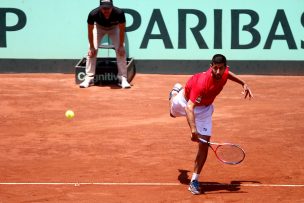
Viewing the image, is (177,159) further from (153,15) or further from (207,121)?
(153,15)

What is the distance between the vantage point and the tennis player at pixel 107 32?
1354 cm

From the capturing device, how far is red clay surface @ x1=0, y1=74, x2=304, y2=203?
7.45 m

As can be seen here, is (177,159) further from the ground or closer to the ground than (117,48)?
closer to the ground

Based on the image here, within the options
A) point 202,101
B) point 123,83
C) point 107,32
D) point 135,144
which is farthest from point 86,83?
point 202,101

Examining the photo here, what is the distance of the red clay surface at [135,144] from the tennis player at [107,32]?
41 cm

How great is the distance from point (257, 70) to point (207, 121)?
869 cm

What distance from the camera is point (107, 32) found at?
1414cm

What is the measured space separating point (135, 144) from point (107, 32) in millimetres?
5170

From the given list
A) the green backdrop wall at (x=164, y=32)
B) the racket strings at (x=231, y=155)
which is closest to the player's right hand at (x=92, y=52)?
the green backdrop wall at (x=164, y=32)

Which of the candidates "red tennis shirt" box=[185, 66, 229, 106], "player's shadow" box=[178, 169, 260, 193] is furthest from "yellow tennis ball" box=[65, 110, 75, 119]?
"red tennis shirt" box=[185, 66, 229, 106]

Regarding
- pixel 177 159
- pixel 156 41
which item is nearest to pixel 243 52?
pixel 156 41

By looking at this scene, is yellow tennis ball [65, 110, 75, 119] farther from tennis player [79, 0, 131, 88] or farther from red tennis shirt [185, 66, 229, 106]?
red tennis shirt [185, 66, 229, 106]

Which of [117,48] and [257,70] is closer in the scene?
[117,48]

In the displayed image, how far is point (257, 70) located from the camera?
15.9 metres
